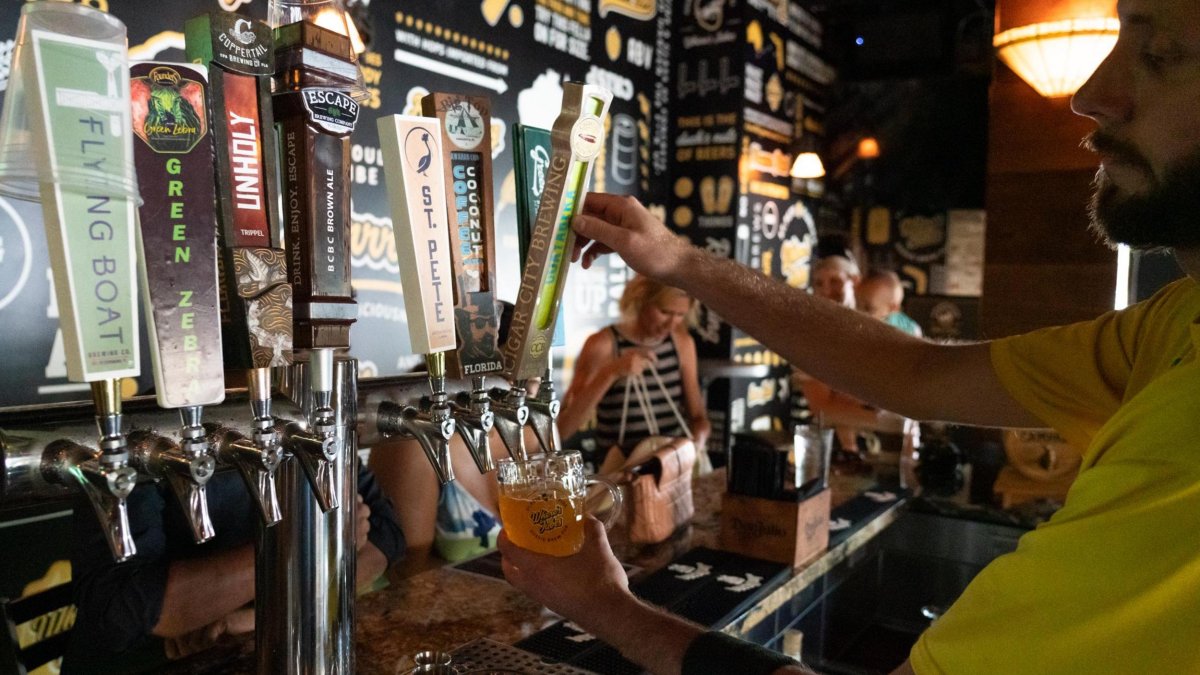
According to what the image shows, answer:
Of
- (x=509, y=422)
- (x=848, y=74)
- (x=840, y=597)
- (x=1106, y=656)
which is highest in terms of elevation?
(x=848, y=74)

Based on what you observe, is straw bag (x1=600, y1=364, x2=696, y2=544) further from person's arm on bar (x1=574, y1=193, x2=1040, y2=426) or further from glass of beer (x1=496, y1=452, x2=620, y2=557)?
glass of beer (x1=496, y1=452, x2=620, y2=557)

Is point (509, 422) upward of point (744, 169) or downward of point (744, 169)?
downward

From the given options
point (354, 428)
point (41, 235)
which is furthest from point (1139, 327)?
point (41, 235)

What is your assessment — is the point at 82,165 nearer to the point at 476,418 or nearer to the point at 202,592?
the point at 476,418

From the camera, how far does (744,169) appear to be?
6188 mm

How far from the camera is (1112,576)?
29.7 inches

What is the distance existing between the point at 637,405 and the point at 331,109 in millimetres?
3354

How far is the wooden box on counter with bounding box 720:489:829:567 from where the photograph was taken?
1.81 meters

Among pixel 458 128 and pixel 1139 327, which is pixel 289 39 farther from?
pixel 1139 327

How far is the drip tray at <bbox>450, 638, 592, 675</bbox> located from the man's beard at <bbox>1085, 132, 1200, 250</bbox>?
938 mm

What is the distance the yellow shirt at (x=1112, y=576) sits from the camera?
735 millimetres

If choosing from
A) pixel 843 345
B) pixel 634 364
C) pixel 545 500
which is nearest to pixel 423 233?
pixel 545 500

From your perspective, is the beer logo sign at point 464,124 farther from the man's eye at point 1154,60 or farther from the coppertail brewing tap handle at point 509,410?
the man's eye at point 1154,60

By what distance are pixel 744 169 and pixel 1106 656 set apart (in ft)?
18.7
